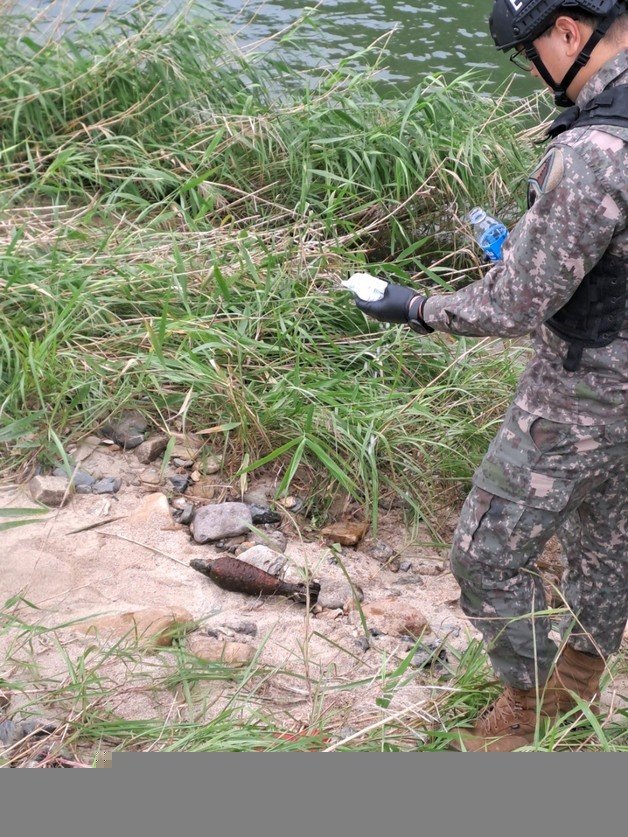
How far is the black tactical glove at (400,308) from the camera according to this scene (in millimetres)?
2416

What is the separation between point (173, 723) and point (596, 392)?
1157 millimetres

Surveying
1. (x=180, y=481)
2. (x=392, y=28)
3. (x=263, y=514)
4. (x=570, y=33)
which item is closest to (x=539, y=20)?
(x=570, y=33)

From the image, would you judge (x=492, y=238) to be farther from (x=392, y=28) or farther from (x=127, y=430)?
(x=392, y=28)

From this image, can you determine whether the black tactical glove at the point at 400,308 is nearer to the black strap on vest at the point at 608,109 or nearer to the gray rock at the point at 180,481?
the black strap on vest at the point at 608,109

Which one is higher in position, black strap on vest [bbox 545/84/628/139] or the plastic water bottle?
black strap on vest [bbox 545/84/628/139]

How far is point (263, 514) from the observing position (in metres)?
3.34

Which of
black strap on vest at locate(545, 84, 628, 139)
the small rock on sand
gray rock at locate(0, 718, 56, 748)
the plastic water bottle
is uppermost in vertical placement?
black strap on vest at locate(545, 84, 628, 139)

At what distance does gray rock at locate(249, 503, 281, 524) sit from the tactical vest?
1.32 m

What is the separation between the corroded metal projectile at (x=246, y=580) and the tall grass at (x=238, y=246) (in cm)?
37

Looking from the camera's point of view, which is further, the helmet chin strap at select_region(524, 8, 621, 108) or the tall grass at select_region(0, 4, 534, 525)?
the tall grass at select_region(0, 4, 534, 525)

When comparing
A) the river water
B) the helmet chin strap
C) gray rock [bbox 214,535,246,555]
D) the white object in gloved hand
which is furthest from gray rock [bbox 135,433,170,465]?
the river water

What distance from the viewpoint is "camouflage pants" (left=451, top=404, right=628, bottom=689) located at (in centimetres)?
231

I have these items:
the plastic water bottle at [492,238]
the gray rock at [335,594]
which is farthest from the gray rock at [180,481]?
the plastic water bottle at [492,238]

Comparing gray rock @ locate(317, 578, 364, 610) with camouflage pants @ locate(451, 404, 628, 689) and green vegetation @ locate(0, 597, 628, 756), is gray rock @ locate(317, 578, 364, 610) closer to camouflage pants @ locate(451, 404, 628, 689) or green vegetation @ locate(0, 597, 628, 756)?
green vegetation @ locate(0, 597, 628, 756)
